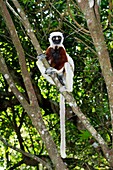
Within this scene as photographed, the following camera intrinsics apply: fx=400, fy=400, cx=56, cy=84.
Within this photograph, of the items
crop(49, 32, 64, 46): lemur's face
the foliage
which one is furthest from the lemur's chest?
the foliage

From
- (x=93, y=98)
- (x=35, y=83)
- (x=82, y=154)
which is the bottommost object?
(x=82, y=154)

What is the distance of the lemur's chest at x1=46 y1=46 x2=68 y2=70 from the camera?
4332 mm

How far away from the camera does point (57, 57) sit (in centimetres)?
436

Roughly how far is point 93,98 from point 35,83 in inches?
34.3

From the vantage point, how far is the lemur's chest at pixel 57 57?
171 inches

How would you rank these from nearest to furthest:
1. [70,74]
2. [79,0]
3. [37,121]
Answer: [79,0], [37,121], [70,74]

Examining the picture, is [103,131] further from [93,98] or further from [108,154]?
[108,154]

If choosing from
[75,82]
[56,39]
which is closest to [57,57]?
[56,39]

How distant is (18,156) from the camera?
263 inches

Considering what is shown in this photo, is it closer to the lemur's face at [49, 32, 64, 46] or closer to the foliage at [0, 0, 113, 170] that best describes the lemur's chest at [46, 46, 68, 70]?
the lemur's face at [49, 32, 64, 46]

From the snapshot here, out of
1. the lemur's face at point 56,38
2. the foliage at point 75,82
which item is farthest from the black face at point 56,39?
the foliage at point 75,82

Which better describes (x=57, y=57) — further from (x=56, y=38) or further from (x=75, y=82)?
(x=75, y=82)

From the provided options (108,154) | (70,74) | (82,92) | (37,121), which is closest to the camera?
(108,154)

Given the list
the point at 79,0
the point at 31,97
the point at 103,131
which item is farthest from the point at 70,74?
the point at 79,0
